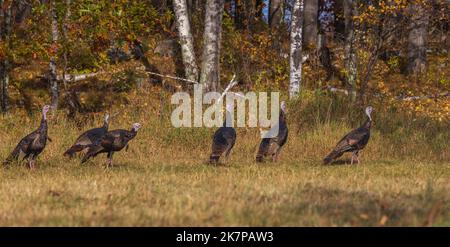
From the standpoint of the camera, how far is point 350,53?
22.4 metres

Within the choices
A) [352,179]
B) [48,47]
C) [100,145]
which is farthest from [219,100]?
[352,179]

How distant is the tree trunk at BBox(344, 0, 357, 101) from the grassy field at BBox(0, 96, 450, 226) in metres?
1.94

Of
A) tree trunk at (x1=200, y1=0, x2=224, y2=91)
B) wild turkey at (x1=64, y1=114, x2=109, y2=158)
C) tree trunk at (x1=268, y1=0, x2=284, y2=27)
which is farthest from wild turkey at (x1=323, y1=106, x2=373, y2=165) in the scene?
tree trunk at (x1=268, y1=0, x2=284, y2=27)

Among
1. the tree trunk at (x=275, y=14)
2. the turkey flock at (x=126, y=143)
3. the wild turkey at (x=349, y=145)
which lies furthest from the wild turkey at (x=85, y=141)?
the tree trunk at (x=275, y=14)

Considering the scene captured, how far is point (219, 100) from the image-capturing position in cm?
1852

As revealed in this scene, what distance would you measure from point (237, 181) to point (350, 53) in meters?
12.5

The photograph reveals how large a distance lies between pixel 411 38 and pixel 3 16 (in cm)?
1413

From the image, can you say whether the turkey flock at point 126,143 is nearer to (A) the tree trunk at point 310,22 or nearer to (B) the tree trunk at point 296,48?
(B) the tree trunk at point 296,48

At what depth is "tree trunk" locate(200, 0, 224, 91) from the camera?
20.2 metres

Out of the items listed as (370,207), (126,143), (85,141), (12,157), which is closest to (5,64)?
(85,141)

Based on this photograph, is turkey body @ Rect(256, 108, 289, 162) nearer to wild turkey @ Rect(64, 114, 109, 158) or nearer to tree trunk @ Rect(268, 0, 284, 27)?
wild turkey @ Rect(64, 114, 109, 158)

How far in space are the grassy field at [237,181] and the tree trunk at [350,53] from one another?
1938mm

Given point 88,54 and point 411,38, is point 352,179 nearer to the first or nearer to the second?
point 88,54

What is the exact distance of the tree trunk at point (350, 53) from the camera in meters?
20.5
